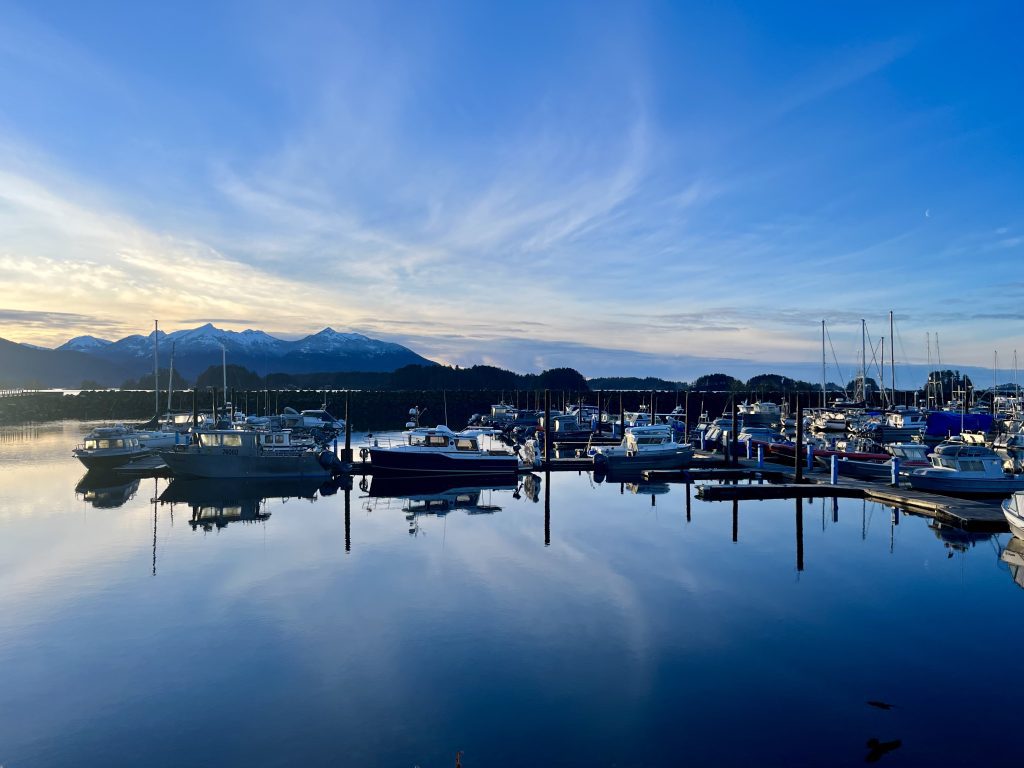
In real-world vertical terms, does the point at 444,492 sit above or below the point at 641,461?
below

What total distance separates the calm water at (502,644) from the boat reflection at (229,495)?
165 cm

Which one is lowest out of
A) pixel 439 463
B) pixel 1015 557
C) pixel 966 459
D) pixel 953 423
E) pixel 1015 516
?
pixel 1015 557

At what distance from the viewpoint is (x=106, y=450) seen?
144 feet

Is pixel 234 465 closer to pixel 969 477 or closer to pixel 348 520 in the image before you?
pixel 348 520

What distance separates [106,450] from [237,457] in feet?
37.6

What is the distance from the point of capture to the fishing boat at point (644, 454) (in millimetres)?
44312

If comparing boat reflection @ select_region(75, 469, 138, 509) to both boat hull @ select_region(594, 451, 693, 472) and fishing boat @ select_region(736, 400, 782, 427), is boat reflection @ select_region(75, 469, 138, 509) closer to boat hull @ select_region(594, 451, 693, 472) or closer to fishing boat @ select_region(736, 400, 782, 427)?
boat hull @ select_region(594, 451, 693, 472)

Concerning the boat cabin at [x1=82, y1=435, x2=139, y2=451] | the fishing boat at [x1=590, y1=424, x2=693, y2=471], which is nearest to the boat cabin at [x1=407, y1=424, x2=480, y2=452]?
the fishing boat at [x1=590, y1=424, x2=693, y2=471]

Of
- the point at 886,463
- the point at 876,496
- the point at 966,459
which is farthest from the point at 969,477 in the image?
the point at 886,463

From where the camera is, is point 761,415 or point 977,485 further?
point 761,415

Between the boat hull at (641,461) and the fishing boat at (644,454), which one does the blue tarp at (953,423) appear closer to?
the fishing boat at (644,454)

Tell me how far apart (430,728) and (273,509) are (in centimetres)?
2342

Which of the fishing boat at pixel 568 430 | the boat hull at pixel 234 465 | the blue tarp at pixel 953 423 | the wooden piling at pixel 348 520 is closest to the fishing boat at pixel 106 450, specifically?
the boat hull at pixel 234 465

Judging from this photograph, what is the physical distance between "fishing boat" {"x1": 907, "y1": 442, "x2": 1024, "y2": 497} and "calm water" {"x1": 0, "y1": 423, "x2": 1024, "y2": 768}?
5116 mm
